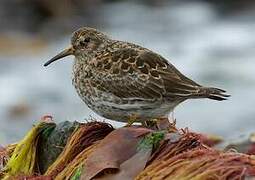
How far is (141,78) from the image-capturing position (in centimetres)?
475

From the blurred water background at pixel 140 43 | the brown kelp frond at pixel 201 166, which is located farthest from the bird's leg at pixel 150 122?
the blurred water background at pixel 140 43

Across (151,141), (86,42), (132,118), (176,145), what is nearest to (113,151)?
(151,141)

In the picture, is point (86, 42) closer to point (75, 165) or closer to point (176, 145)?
point (75, 165)

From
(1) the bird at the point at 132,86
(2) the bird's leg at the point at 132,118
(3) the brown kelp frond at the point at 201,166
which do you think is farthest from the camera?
(1) the bird at the point at 132,86

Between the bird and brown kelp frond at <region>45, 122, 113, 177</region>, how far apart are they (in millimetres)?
489

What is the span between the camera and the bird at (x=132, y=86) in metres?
4.63

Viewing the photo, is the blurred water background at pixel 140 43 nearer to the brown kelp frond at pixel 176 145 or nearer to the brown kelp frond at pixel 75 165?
the brown kelp frond at pixel 75 165

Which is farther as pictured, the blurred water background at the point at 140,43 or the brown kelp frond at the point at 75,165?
the blurred water background at the point at 140,43

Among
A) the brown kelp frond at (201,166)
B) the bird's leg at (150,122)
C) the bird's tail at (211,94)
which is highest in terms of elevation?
the bird's tail at (211,94)

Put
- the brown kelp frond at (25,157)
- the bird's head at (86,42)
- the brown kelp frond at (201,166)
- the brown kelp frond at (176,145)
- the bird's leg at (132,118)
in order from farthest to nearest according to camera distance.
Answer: the bird's head at (86,42)
the bird's leg at (132,118)
the brown kelp frond at (25,157)
the brown kelp frond at (176,145)
the brown kelp frond at (201,166)

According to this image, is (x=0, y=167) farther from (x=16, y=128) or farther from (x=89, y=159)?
(x=16, y=128)

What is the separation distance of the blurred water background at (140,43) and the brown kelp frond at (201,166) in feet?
20.7

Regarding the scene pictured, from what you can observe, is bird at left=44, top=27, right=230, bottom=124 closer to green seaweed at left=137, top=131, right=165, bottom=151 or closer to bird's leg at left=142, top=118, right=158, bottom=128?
bird's leg at left=142, top=118, right=158, bottom=128

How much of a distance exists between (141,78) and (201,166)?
153cm
